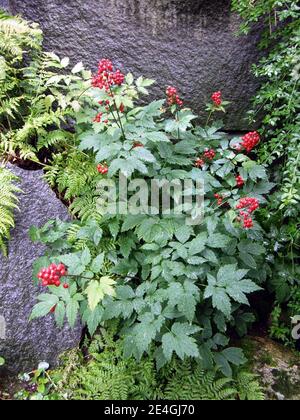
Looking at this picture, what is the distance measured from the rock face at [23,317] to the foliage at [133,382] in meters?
0.16

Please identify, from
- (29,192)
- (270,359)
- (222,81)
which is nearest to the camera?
(270,359)

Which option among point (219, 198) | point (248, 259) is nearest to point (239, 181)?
point (219, 198)

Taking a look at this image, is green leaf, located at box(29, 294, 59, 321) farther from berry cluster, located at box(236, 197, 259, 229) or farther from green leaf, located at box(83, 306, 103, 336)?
berry cluster, located at box(236, 197, 259, 229)

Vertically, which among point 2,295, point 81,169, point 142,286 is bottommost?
point 2,295

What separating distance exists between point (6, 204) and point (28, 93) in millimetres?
889

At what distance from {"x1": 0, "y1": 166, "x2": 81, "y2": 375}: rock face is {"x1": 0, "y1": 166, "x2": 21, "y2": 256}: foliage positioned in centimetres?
7

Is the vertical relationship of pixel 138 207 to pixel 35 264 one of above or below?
above

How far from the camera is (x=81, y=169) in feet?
8.61

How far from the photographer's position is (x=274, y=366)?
233cm

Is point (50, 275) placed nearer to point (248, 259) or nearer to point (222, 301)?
point (222, 301)

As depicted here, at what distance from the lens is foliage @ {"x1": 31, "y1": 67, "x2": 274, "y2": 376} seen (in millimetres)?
1877

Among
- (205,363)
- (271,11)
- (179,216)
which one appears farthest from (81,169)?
(271,11)

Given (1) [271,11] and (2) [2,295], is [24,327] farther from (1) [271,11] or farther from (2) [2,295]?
(1) [271,11]
